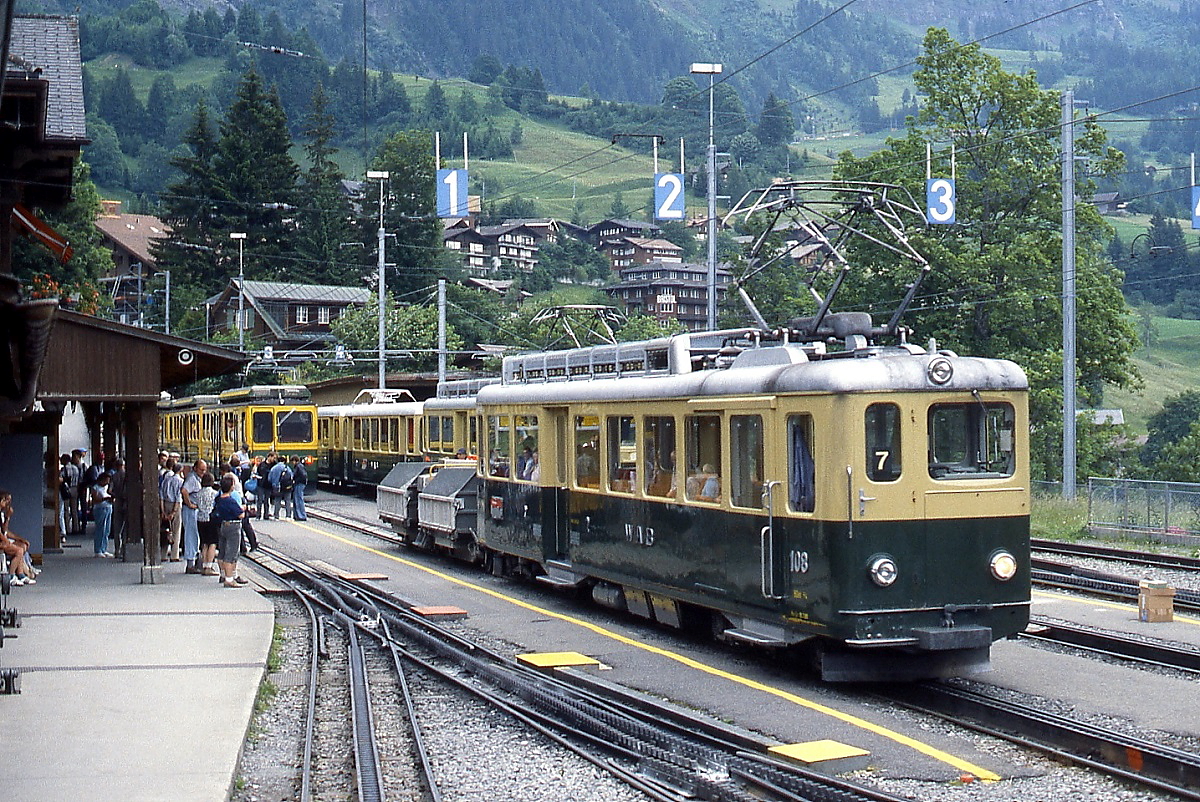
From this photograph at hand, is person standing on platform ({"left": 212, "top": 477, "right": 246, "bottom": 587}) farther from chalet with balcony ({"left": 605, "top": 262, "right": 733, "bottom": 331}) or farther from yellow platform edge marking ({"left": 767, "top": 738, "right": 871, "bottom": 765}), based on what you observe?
chalet with balcony ({"left": 605, "top": 262, "right": 733, "bottom": 331})

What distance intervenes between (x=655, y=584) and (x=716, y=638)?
804 mm

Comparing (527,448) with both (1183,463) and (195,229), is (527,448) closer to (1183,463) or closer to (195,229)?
(1183,463)

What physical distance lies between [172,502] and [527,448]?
742 cm

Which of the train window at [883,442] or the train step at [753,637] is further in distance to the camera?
the train step at [753,637]

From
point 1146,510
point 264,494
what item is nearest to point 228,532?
point 264,494

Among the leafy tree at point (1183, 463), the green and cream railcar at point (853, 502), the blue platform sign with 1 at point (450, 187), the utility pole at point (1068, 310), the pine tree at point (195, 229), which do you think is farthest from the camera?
the pine tree at point (195, 229)

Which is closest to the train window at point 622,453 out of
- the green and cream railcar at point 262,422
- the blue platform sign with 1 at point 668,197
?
the blue platform sign with 1 at point 668,197

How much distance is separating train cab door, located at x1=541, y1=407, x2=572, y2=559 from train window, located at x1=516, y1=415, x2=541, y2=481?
319 millimetres

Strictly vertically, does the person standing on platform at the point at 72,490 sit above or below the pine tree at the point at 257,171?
below

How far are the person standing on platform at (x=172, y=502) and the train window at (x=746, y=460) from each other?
11.7 m

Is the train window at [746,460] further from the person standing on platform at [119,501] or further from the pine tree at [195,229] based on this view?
the pine tree at [195,229]

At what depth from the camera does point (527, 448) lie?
18016 millimetres

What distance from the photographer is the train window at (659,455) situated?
549 inches

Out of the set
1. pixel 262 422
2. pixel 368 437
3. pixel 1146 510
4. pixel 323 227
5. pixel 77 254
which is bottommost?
pixel 1146 510
